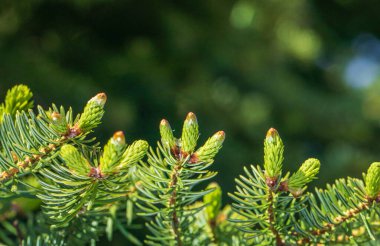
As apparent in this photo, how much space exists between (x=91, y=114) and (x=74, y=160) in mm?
25

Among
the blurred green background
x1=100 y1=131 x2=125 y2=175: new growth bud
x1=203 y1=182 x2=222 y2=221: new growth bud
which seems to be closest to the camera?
x1=100 y1=131 x2=125 y2=175: new growth bud

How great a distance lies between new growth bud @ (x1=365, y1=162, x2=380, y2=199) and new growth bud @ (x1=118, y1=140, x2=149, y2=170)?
0.35 feet

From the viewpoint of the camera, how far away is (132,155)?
26cm

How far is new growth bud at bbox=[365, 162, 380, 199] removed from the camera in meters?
0.27

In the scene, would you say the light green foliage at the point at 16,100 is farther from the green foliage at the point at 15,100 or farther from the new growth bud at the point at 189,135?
the new growth bud at the point at 189,135

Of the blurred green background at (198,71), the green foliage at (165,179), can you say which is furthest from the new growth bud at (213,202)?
the blurred green background at (198,71)

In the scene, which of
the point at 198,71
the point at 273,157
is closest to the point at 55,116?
the point at 273,157

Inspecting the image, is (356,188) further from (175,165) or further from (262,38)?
(262,38)

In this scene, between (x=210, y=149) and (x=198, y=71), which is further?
(x=198, y=71)

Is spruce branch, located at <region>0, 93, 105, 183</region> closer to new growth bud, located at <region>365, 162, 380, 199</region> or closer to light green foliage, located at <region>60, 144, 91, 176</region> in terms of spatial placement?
light green foliage, located at <region>60, 144, 91, 176</region>

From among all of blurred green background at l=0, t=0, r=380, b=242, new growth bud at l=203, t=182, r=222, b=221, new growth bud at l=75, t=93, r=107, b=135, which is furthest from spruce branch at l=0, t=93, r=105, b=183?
blurred green background at l=0, t=0, r=380, b=242

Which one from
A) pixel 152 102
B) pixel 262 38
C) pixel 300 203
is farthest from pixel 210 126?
pixel 300 203

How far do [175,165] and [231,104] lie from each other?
4.36 ft

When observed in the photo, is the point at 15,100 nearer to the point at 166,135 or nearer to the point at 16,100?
the point at 16,100
